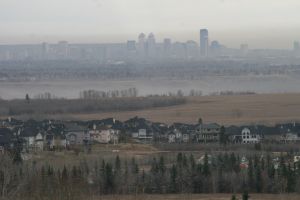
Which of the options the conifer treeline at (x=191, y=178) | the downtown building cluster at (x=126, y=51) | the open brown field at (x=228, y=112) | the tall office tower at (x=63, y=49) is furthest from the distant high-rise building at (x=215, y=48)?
the conifer treeline at (x=191, y=178)

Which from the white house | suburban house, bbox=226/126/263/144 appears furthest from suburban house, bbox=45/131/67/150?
the white house

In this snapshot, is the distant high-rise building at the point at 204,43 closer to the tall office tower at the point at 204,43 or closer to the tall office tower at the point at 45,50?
the tall office tower at the point at 204,43

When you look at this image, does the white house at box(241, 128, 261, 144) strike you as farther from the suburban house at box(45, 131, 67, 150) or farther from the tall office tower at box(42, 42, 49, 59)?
the tall office tower at box(42, 42, 49, 59)

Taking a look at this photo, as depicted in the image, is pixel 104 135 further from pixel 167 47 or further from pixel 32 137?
pixel 167 47

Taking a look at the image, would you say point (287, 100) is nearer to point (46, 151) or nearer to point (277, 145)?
point (277, 145)

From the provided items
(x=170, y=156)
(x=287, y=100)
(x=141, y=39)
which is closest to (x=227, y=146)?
(x=170, y=156)
